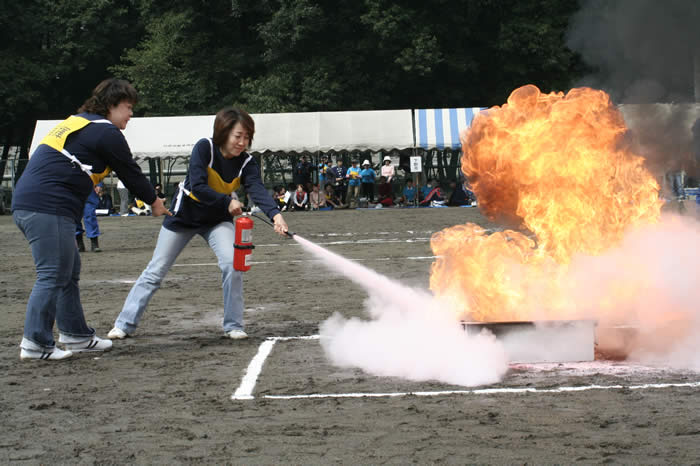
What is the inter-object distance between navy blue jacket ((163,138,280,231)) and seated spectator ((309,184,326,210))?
25700 millimetres

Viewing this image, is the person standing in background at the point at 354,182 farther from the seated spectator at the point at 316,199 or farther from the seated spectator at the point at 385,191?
the seated spectator at the point at 316,199

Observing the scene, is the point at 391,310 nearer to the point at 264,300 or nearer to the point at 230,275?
the point at 230,275

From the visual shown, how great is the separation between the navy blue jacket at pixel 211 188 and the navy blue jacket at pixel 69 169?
2.25 feet

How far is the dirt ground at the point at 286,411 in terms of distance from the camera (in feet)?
15.2

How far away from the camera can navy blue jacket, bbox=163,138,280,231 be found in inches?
299

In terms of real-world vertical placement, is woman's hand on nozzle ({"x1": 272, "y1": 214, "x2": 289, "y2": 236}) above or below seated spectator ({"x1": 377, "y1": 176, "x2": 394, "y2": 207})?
above

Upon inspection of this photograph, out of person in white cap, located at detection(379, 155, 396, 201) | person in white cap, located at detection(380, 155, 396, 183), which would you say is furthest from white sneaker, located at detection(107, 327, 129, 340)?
person in white cap, located at detection(380, 155, 396, 183)

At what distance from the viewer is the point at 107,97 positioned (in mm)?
7191

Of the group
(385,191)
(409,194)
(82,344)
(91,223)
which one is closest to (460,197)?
(409,194)

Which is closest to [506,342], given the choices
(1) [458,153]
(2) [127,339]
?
(2) [127,339]

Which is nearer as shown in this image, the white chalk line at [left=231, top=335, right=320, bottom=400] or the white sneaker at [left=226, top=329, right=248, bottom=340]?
the white chalk line at [left=231, top=335, right=320, bottom=400]

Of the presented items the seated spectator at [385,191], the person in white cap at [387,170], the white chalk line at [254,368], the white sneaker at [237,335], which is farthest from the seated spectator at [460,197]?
the white sneaker at [237,335]

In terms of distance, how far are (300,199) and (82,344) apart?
84.7 ft

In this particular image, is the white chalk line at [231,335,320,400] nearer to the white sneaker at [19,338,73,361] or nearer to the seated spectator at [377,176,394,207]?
the white sneaker at [19,338,73,361]
